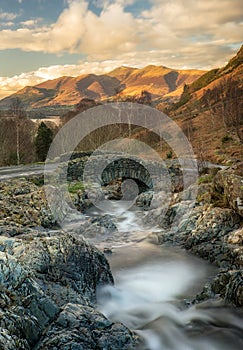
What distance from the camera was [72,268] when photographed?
9422 millimetres

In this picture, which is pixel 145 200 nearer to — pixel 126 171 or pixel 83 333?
pixel 126 171

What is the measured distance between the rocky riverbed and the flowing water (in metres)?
0.44

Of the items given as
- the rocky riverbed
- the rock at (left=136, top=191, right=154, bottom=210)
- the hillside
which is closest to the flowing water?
the rocky riverbed

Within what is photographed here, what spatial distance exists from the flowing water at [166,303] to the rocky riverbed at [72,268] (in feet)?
1.45

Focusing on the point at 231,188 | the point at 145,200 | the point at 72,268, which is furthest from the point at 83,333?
the point at 145,200

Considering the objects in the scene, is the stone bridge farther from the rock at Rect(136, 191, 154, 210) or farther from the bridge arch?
the rock at Rect(136, 191, 154, 210)

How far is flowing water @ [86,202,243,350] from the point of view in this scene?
27.0ft

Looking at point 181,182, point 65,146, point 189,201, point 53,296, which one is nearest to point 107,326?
point 53,296

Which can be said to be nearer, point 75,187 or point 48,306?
point 48,306

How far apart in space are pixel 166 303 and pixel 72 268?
10.2ft

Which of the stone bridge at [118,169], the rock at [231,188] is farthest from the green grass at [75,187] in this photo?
the rock at [231,188]

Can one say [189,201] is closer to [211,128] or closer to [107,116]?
[107,116]

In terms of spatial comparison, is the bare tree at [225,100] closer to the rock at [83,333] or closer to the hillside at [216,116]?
the hillside at [216,116]

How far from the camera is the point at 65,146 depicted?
145 ft
